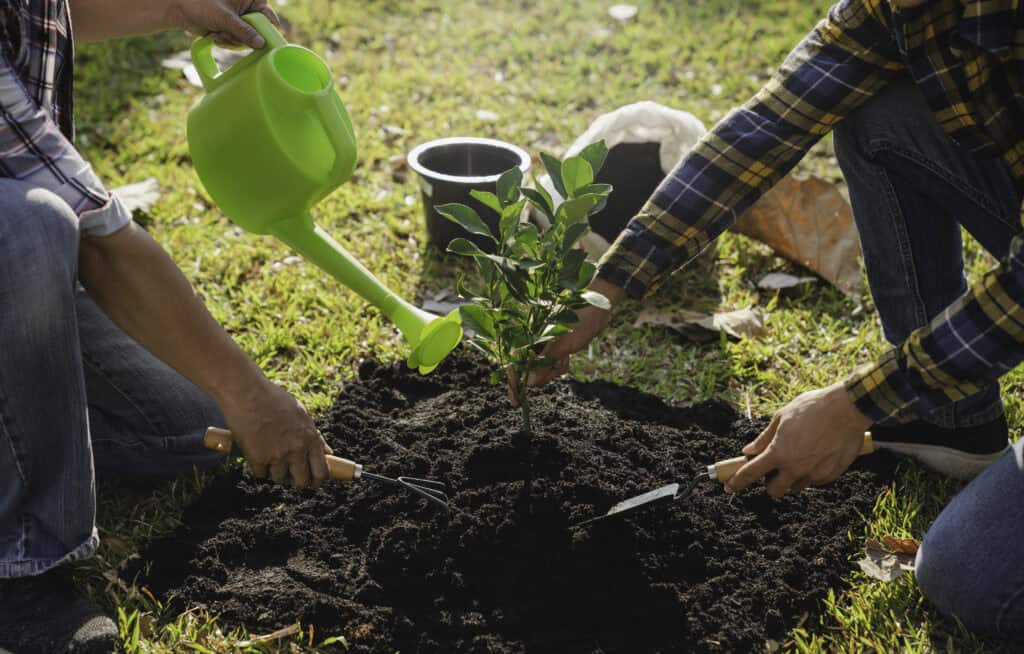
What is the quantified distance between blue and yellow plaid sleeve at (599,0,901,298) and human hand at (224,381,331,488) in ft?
2.52

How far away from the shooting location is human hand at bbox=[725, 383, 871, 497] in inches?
74.3

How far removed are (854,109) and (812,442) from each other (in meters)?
0.83

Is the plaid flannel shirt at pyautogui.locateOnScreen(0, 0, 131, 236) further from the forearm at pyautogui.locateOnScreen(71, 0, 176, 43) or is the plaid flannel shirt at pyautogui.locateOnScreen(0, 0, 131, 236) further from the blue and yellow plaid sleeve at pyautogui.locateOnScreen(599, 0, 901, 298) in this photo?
the blue and yellow plaid sleeve at pyautogui.locateOnScreen(599, 0, 901, 298)

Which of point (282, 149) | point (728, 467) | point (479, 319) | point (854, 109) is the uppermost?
point (854, 109)

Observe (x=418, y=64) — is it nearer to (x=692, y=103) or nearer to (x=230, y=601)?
(x=692, y=103)

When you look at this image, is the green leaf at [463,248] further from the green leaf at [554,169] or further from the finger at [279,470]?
the finger at [279,470]

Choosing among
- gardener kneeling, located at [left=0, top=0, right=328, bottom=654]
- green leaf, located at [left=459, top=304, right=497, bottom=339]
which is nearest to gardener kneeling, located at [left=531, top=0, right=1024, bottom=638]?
green leaf, located at [left=459, top=304, right=497, bottom=339]

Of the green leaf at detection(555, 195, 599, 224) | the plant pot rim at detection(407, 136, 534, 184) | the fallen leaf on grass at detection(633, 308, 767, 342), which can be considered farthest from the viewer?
the plant pot rim at detection(407, 136, 534, 184)

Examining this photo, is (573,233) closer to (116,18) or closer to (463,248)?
(463,248)

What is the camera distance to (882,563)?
83.7 inches

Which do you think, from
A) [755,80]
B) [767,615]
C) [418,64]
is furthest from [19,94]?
[755,80]

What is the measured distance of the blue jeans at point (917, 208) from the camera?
220cm

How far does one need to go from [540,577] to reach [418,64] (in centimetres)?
309

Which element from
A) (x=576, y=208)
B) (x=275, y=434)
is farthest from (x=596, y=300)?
(x=275, y=434)
